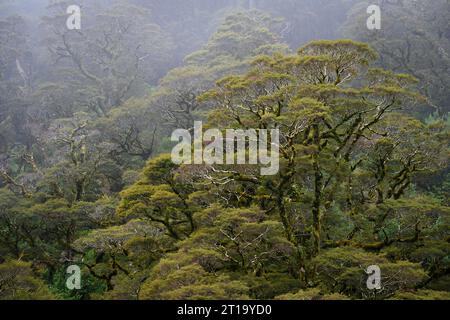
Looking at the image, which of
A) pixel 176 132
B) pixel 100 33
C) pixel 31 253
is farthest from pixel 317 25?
pixel 31 253

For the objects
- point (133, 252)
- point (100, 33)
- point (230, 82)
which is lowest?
point (133, 252)

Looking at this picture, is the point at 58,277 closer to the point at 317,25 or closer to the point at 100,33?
the point at 100,33

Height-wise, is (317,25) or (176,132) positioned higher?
(317,25)

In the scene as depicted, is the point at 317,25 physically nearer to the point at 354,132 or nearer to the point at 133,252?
the point at 354,132

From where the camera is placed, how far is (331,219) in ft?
41.7

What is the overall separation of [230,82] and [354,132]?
3.50m

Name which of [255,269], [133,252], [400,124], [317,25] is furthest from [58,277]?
[317,25]

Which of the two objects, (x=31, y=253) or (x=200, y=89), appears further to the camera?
(x=200, y=89)

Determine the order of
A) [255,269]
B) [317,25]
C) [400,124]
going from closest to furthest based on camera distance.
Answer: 1. [255,269]
2. [400,124]
3. [317,25]

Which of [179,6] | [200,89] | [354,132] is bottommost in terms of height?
[354,132]

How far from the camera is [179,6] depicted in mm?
45156

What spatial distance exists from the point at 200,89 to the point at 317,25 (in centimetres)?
2031

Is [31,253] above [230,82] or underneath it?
underneath
